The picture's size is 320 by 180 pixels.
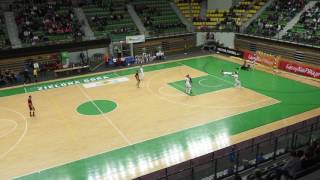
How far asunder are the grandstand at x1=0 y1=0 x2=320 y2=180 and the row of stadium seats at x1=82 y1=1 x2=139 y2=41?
19 cm

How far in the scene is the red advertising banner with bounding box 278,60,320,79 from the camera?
28031 millimetres

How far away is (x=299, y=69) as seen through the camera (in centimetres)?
2934

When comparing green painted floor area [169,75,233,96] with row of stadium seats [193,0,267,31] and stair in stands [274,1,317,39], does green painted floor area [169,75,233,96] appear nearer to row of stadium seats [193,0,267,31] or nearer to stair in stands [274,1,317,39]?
stair in stands [274,1,317,39]

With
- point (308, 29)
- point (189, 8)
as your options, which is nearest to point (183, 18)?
point (189, 8)

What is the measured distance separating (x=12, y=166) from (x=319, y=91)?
71.7 ft

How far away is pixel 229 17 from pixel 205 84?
19.8m

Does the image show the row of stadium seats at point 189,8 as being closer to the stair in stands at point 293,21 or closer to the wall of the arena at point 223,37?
the wall of the arena at point 223,37

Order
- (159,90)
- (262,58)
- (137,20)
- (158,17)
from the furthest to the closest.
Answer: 1. (158,17)
2. (137,20)
3. (262,58)
4. (159,90)

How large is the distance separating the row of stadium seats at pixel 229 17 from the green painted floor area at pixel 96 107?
22.2m

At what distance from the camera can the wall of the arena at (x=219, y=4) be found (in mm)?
45969

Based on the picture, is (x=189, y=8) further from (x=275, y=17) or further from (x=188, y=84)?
(x=188, y=84)

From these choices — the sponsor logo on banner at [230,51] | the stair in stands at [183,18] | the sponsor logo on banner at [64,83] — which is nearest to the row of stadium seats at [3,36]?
the sponsor logo on banner at [64,83]

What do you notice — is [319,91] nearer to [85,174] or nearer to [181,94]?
[181,94]

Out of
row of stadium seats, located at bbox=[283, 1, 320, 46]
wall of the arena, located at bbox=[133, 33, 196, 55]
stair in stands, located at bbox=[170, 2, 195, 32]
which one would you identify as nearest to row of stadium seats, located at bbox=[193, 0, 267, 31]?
stair in stands, located at bbox=[170, 2, 195, 32]
